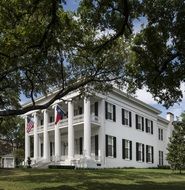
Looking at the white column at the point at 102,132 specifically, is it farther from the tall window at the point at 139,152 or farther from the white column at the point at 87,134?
the tall window at the point at 139,152

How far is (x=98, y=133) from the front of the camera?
4247 centimetres

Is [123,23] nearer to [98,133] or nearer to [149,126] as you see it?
[98,133]

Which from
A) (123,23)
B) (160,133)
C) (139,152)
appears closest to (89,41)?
(123,23)

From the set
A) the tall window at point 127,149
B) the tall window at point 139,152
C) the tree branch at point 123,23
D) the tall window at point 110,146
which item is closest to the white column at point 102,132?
the tall window at point 110,146

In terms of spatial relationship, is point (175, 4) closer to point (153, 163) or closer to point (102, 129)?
point (102, 129)

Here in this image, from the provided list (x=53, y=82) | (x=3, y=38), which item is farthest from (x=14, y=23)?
(x=53, y=82)

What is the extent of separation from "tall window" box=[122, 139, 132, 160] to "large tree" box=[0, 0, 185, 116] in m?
24.3

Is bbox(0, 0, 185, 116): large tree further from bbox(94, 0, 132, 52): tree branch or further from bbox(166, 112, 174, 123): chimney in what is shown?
bbox(166, 112, 174, 123): chimney

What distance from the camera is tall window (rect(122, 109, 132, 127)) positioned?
1826 inches

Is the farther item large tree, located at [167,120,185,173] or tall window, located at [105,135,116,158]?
tall window, located at [105,135,116,158]

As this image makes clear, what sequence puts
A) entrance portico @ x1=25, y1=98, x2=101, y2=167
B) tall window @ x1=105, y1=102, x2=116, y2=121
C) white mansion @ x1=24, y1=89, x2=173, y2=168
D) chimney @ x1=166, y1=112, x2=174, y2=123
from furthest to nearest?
chimney @ x1=166, y1=112, x2=174, y2=123
tall window @ x1=105, y1=102, x2=116, y2=121
white mansion @ x1=24, y1=89, x2=173, y2=168
entrance portico @ x1=25, y1=98, x2=101, y2=167

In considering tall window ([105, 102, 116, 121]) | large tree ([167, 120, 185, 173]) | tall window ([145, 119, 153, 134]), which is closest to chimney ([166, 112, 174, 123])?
tall window ([145, 119, 153, 134])

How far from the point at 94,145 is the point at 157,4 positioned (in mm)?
28407

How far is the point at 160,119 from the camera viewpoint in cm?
5950
